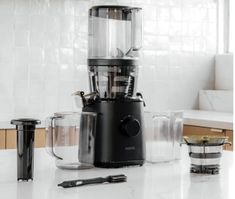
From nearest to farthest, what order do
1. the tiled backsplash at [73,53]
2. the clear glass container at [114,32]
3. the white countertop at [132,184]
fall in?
the white countertop at [132,184]
the clear glass container at [114,32]
the tiled backsplash at [73,53]

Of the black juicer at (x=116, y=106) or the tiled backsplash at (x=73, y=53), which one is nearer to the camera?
the black juicer at (x=116, y=106)

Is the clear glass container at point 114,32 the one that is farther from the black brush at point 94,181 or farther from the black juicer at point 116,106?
the black brush at point 94,181

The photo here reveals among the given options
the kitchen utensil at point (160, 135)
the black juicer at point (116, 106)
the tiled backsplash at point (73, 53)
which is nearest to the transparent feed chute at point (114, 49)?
the black juicer at point (116, 106)

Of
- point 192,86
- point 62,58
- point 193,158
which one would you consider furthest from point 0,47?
point 193,158

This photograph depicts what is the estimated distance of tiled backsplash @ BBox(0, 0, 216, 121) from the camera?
132 inches

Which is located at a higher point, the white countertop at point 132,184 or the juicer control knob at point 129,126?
the juicer control knob at point 129,126

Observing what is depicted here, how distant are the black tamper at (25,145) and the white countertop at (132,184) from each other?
26mm

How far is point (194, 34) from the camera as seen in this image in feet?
13.8

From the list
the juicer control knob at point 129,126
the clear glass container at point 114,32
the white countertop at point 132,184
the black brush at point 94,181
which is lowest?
the white countertop at point 132,184

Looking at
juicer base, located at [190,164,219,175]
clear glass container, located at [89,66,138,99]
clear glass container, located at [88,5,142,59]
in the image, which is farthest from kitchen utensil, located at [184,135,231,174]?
clear glass container, located at [88,5,142,59]

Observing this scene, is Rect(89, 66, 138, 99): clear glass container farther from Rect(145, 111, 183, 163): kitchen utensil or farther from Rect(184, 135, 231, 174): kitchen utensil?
Rect(184, 135, 231, 174): kitchen utensil

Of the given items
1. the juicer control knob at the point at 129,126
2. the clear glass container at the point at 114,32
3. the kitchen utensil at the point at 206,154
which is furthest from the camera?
the clear glass container at the point at 114,32

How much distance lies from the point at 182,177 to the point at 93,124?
320 mm

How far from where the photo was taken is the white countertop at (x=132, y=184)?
1203 mm
